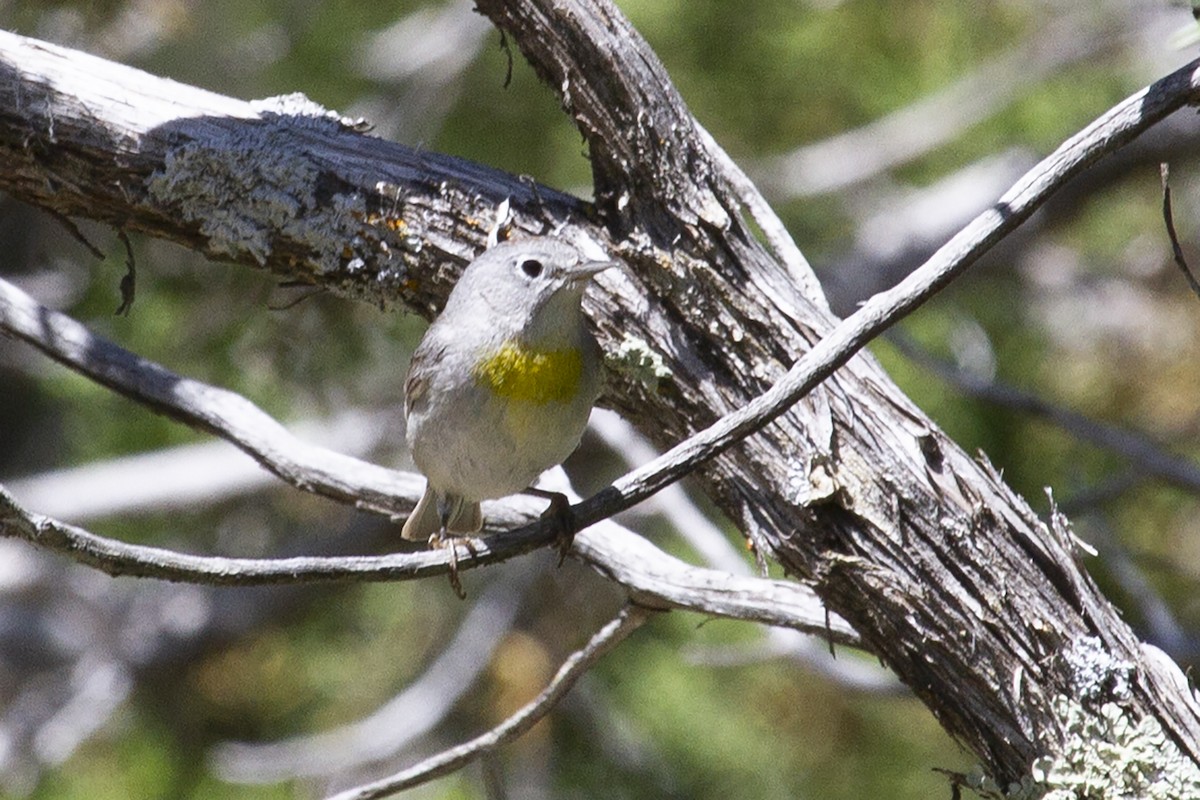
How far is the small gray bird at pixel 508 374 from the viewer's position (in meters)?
2.93

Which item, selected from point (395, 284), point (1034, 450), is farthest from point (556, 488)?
point (1034, 450)

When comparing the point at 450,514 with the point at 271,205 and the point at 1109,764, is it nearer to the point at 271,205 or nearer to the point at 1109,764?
the point at 271,205

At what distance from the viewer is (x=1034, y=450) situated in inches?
224

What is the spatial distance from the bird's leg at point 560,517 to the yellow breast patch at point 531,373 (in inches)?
9.5

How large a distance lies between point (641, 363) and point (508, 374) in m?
0.43

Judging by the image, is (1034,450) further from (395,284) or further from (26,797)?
(26,797)

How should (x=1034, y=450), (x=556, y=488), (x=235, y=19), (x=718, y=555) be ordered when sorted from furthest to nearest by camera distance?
(x=235, y=19), (x=1034, y=450), (x=718, y=555), (x=556, y=488)

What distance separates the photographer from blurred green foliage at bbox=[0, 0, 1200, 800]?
5789 millimetres

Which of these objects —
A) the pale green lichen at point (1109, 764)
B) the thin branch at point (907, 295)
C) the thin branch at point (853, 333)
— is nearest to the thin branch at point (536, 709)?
the thin branch at point (853, 333)

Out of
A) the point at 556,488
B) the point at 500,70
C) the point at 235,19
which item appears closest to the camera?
the point at 556,488

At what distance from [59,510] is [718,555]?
3550mm

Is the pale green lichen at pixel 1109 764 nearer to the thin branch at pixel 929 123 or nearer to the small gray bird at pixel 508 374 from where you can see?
the small gray bird at pixel 508 374

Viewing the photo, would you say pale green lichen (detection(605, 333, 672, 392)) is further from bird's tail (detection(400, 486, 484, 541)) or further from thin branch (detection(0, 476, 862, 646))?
bird's tail (detection(400, 486, 484, 541))

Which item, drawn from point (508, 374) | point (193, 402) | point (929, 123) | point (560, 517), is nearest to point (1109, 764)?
point (560, 517)
